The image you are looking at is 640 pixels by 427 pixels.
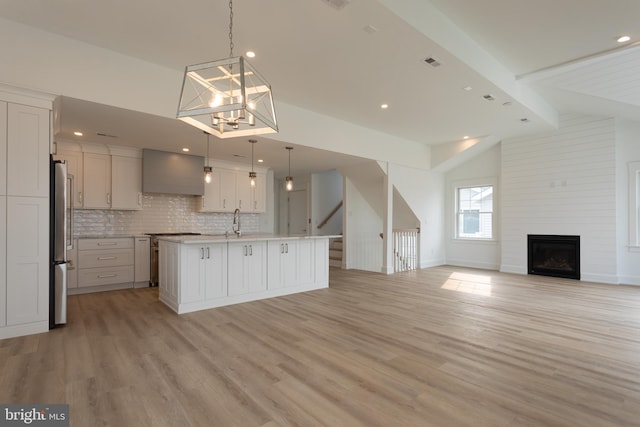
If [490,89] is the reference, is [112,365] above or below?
below

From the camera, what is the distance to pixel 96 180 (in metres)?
5.94

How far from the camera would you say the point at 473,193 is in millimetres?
8984

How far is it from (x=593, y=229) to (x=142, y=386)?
331 inches

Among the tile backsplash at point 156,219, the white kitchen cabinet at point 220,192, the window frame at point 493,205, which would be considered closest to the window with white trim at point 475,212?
the window frame at point 493,205

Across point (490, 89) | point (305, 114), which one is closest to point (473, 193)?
point (490, 89)

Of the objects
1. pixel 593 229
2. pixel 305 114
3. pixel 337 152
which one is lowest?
pixel 593 229

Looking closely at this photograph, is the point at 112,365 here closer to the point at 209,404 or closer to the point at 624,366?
the point at 209,404

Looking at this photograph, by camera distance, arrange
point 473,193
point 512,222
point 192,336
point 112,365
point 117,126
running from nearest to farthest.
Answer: point 112,365, point 192,336, point 117,126, point 512,222, point 473,193

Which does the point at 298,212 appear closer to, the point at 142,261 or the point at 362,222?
the point at 362,222

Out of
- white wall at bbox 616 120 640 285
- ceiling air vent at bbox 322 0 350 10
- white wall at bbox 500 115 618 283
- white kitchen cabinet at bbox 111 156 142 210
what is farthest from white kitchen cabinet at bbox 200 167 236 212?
white wall at bbox 616 120 640 285

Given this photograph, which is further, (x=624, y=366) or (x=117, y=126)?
(x=117, y=126)

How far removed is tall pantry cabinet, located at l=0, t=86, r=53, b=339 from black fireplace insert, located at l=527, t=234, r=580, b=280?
8.99 m

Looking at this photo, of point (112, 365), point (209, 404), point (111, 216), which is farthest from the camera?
point (111, 216)

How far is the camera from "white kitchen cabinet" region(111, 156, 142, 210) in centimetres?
611
